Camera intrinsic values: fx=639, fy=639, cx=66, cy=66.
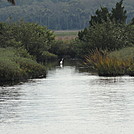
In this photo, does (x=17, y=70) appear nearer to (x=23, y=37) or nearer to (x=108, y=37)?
(x=23, y=37)

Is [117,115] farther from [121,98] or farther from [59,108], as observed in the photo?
[121,98]

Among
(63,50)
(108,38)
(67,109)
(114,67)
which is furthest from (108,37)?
(67,109)

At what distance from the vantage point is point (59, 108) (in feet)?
86.3

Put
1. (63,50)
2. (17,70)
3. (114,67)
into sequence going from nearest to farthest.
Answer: (17,70)
(114,67)
(63,50)

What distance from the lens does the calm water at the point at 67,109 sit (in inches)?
816

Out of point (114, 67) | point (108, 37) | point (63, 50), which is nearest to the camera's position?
point (114, 67)

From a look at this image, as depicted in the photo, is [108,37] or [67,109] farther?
[108,37]

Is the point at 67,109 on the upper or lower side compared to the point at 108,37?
lower

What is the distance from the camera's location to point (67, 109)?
25.9 metres

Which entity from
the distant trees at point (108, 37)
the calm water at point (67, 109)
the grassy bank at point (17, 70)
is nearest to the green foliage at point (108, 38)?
the distant trees at point (108, 37)

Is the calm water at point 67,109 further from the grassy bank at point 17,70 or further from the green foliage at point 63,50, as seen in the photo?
the green foliage at point 63,50

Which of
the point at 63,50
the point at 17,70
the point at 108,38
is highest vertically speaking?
the point at 108,38

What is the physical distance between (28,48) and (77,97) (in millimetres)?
47424

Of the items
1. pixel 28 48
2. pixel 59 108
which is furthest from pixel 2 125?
pixel 28 48
